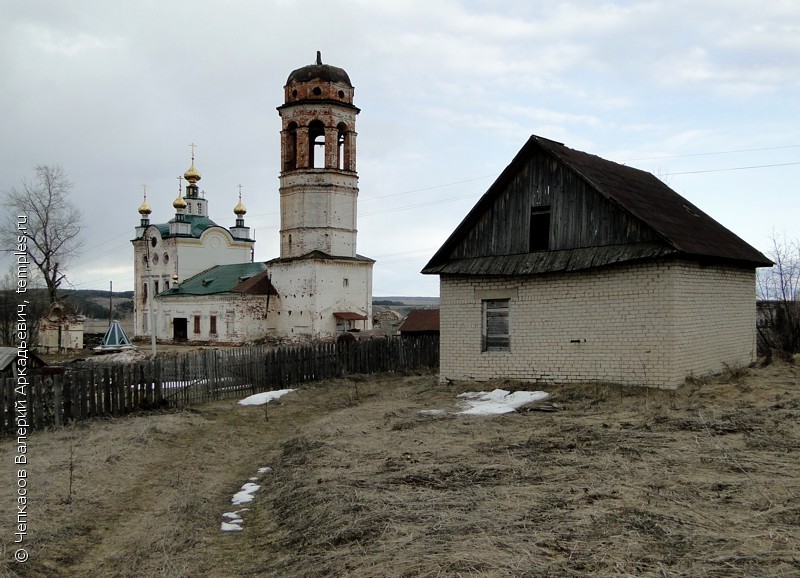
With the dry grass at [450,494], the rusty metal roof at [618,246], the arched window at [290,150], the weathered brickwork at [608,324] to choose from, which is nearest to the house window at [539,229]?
the rusty metal roof at [618,246]

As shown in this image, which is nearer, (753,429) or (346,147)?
(753,429)

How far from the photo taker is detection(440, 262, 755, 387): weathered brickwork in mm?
13992

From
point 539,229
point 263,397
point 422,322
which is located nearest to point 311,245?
point 422,322

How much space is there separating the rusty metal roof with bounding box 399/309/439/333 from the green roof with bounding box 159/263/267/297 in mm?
18055

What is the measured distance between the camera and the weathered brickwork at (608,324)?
14.0 m

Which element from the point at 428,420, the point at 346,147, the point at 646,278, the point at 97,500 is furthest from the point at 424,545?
the point at 346,147

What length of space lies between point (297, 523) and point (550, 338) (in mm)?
9419

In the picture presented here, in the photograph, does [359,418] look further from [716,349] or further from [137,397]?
[716,349]

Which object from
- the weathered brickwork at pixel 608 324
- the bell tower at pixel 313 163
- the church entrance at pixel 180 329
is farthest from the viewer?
the church entrance at pixel 180 329

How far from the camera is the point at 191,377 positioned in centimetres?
1680

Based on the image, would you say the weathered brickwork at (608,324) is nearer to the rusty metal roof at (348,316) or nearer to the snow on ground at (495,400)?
the snow on ground at (495,400)

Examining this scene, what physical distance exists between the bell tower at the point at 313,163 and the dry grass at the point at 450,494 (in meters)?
26.5

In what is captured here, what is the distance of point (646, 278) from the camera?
1418 centimetres

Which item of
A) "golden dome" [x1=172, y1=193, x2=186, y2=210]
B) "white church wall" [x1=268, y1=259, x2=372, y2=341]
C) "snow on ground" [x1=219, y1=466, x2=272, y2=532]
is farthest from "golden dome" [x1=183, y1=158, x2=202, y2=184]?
"snow on ground" [x1=219, y1=466, x2=272, y2=532]
